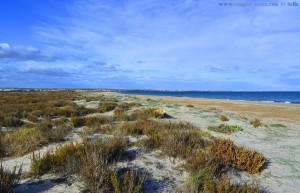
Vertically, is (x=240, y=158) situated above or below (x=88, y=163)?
below

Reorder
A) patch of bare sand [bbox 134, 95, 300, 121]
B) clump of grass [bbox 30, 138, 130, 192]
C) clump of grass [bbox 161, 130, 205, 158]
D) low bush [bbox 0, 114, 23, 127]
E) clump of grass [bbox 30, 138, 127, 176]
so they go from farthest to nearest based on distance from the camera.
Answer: patch of bare sand [bbox 134, 95, 300, 121]
low bush [bbox 0, 114, 23, 127]
clump of grass [bbox 161, 130, 205, 158]
clump of grass [bbox 30, 138, 127, 176]
clump of grass [bbox 30, 138, 130, 192]

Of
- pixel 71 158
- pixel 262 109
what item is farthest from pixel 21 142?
pixel 262 109

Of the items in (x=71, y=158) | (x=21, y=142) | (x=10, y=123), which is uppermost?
(x=71, y=158)

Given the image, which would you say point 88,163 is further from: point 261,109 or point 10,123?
point 261,109

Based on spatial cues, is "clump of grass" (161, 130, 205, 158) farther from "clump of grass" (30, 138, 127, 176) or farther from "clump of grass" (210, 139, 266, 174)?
"clump of grass" (30, 138, 127, 176)

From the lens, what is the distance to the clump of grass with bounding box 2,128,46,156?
23.2 ft

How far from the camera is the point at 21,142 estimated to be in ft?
24.7

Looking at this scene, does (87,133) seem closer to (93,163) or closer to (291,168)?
(93,163)

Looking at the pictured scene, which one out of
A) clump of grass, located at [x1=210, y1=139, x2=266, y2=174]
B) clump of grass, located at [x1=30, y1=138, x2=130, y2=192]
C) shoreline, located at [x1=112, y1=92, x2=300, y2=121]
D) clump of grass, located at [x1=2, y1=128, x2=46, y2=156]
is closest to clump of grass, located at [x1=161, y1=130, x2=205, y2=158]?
clump of grass, located at [x1=210, y1=139, x2=266, y2=174]

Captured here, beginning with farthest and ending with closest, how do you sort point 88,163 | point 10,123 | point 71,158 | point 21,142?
point 10,123
point 21,142
point 71,158
point 88,163

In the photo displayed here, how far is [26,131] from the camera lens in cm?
872

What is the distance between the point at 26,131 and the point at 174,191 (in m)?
5.87

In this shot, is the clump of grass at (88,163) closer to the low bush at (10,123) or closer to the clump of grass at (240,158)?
the clump of grass at (240,158)

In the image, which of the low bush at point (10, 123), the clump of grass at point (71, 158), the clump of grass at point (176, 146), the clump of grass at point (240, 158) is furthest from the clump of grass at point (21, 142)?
the clump of grass at point (240, 158)
